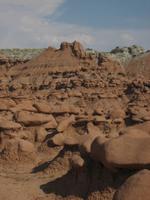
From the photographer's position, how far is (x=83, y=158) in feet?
39.2

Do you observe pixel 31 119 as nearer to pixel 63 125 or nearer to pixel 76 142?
pixel 63 125

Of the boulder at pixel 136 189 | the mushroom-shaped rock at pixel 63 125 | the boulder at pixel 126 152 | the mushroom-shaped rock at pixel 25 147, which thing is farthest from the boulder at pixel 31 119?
the boulder at pixel 136 189

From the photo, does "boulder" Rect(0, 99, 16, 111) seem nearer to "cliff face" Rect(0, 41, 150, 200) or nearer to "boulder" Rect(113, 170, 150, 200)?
"cliff face" Rect(0, 41, 150, 200)

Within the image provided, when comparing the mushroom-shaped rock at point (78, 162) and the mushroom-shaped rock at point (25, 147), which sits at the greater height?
the mushroom-shaped rock at point (78, 162)

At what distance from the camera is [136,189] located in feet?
25.1

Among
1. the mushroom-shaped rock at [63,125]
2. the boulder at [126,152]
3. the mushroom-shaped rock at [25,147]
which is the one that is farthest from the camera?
the mushroom-shaped rock at [63,125]

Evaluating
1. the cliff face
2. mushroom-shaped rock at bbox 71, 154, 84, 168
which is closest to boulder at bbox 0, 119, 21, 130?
the cliff face

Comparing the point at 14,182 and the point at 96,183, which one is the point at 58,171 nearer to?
the point at 14,182

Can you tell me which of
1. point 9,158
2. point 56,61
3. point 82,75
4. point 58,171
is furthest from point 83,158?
point 56,61

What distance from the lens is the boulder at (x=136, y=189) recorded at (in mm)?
7500

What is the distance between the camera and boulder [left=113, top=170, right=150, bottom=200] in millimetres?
7500

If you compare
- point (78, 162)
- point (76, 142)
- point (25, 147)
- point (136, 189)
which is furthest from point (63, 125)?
point (136, 189)

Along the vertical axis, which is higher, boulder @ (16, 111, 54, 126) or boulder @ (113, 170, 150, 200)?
boulder @ (113, 170, 150, 200)

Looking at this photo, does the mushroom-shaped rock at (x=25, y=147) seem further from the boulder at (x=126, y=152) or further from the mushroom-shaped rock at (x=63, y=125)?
the boulder at (x=126, y=152)
